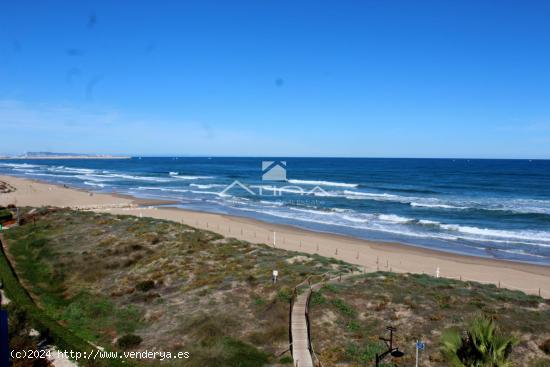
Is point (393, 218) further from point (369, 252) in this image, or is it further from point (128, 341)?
point (128, 341)

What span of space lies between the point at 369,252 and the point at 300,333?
2058 centimetres

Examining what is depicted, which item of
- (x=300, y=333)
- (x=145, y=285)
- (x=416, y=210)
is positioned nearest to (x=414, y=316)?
(x=300, y=333)

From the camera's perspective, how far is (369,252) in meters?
37.2

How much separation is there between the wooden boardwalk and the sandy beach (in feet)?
32.1

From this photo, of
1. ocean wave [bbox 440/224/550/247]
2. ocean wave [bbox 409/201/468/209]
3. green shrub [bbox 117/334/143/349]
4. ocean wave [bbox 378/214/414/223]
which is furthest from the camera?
ocean wave [bbox 409/201/468/209]

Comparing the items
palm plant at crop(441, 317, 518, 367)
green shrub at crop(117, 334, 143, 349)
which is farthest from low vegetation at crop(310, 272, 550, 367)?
green shrub at crop(117, 334, 143, 349)

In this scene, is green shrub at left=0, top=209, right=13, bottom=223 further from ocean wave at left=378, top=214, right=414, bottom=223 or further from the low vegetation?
ocean wave at left=378, top=214, right=414, bottom=223

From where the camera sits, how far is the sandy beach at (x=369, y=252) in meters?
30.1

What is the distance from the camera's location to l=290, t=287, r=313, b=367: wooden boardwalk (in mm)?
15695

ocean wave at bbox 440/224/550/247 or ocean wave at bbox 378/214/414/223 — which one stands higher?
ocean wave at bbox 378/214/414/223

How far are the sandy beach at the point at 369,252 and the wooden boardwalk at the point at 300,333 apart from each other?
32.1 ft

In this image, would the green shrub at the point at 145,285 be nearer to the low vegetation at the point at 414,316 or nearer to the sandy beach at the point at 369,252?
the low vegetation at the point at 414,316

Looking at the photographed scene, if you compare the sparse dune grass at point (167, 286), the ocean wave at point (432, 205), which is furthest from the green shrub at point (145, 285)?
the ocean wave at point (432, 205)

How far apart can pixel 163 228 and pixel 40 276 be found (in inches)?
480
